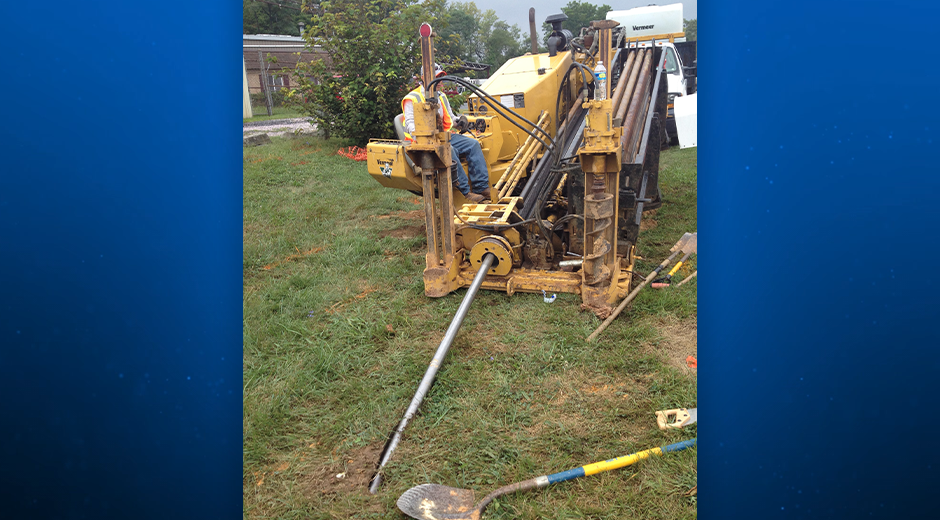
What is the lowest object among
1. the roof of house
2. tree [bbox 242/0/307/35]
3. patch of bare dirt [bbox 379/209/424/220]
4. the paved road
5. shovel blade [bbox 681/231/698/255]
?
shovel blade [bbox 681/231/698/255]

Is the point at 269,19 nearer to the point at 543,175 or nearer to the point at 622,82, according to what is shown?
the point at 622,82

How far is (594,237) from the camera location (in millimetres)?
4344

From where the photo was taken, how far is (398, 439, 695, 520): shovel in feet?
8.06

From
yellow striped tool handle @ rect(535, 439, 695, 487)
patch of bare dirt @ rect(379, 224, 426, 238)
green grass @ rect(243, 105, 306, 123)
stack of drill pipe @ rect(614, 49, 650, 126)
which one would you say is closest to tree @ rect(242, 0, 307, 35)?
green grass @ rect(243, 105, 306, 123)

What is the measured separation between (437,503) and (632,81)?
194 inches

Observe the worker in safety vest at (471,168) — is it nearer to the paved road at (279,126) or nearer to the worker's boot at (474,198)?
the worker's boot at (474,198)

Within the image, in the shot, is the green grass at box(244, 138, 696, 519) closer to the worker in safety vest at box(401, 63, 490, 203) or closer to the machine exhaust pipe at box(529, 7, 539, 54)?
the worker in safety vest at box(401, 63, 490, 203)

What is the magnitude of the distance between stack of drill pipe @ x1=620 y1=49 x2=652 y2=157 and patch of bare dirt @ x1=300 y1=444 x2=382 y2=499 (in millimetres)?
3001

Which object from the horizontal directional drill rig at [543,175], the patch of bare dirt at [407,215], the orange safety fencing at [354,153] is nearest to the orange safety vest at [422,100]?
the horizontal directional drill rig at [543,175]

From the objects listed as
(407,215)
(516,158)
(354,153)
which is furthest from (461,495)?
(354,153)

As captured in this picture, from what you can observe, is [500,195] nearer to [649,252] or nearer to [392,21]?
[649,252]

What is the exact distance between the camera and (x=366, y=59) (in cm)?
1209

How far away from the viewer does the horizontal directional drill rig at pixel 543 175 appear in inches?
167

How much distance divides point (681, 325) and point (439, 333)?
1.73 meters
